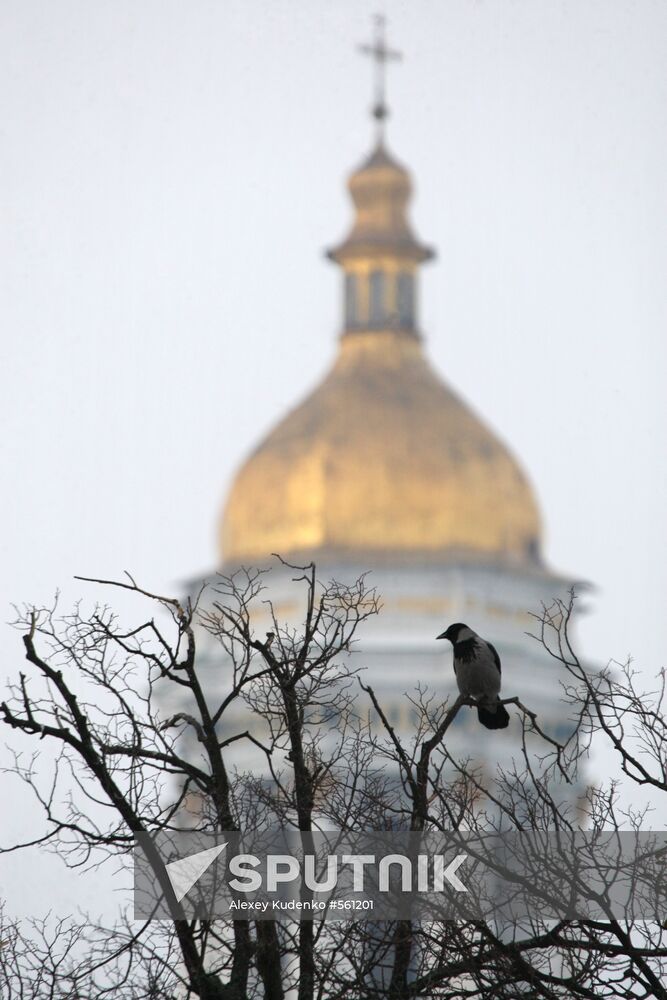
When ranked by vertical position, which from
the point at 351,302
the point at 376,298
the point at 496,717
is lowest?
the point at 496,717

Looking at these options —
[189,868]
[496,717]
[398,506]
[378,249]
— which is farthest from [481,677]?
[378,249]

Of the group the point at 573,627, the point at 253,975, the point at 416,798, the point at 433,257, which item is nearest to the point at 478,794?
the point at 416,798

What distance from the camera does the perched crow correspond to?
1148 centimetres

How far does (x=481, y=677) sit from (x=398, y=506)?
203 feet

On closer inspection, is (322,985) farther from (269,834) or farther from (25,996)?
(25,996)

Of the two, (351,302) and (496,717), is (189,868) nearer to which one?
(496,717)

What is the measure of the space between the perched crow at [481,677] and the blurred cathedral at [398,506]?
56309mm

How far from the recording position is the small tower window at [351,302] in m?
78.7

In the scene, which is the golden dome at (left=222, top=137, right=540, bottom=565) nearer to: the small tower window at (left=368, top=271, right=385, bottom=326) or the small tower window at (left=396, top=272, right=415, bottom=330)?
the small tower window at (left=368, top=271, right=385, bottom=326)

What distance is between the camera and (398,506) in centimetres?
7369

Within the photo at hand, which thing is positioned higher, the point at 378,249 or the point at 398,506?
the point at 378,249

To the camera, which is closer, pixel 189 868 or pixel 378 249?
pixel 189 868

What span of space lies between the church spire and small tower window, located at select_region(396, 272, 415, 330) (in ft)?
0.11

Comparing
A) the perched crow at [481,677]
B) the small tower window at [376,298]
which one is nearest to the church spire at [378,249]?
the small tower window at [376,298]
